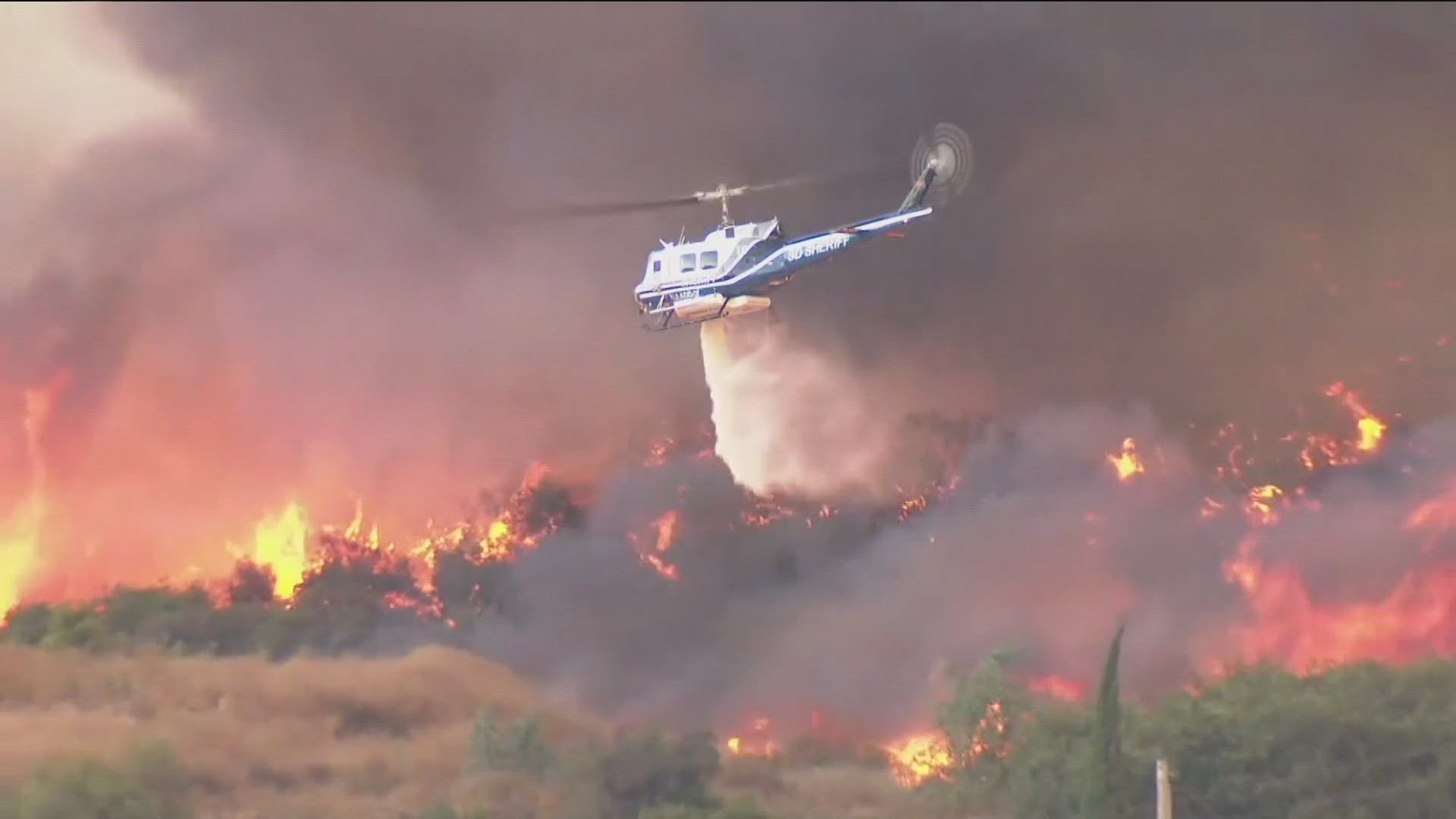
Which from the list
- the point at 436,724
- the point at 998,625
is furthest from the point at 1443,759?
the point at 436,724

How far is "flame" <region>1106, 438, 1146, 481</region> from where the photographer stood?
37344mm

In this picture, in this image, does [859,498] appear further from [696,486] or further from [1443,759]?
[1443,759]

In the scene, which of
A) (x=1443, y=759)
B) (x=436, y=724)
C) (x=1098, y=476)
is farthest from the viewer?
(x=1098, y=476)

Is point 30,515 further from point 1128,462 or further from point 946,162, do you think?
point 1128,462

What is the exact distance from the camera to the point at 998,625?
35219 millimetres

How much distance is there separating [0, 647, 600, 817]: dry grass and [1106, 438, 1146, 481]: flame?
46.6 ft

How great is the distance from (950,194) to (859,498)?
853 centimetres

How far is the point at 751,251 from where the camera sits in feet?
106

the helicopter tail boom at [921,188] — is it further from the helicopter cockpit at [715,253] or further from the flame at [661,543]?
the flame at [661,543]

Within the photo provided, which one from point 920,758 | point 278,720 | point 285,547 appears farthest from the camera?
point 285,547

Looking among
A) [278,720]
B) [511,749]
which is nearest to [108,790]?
[278,720]

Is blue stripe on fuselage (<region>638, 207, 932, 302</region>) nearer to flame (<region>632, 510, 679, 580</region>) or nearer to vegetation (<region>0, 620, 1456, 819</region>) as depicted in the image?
flame (<region>632, 510, 679, 580</region>)

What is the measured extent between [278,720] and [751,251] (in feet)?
43.9

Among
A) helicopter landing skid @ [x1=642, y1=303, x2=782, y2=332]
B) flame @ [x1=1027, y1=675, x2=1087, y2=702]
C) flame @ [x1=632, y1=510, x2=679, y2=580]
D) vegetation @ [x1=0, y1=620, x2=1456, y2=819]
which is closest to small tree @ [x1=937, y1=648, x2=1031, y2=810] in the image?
vegetation @ [x1=0, y1=620, x2=1456, y2=819]
